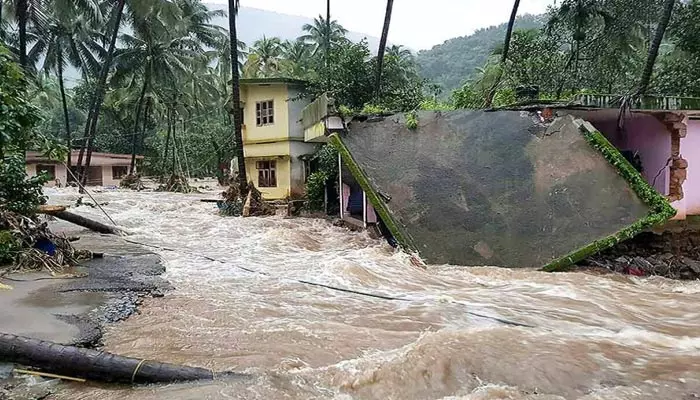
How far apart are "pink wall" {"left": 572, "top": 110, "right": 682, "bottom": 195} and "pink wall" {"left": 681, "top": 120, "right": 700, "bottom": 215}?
0.32 meters

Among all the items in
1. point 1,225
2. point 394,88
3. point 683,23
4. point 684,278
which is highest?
point 683,23

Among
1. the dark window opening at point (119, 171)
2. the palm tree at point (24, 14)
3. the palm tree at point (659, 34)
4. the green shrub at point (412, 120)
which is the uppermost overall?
the palm tree at point (24, 14)

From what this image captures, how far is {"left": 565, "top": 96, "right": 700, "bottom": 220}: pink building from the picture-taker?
1108 centimetres

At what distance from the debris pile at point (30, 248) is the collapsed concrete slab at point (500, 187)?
18.6ft

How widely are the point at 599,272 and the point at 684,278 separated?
1.48 m

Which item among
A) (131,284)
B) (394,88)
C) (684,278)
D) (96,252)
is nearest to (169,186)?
(394,88)

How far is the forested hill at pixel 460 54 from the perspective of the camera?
6625 centimetres

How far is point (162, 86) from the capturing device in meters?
33.8

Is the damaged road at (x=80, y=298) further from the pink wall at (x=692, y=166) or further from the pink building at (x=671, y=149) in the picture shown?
the pink wall at (x=692, y=166)

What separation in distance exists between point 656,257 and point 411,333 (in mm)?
6370

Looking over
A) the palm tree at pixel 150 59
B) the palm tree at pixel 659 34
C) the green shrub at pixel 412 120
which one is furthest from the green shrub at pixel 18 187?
the palm tree at pixel 150 59

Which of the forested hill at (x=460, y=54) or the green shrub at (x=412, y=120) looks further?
the forested hill at (x=460, y=54)

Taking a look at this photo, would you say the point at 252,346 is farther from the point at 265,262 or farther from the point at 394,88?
the point at 394,88

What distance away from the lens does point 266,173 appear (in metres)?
22.7
